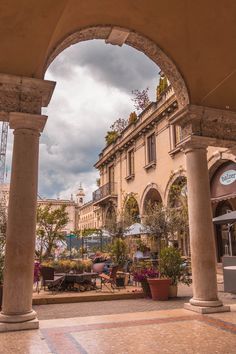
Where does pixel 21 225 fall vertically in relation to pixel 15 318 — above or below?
above

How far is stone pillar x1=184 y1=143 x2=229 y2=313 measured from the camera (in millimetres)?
6508

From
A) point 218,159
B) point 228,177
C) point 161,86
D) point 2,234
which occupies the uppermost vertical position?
point 161,86

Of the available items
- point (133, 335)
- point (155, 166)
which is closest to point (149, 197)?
point (155, 166)

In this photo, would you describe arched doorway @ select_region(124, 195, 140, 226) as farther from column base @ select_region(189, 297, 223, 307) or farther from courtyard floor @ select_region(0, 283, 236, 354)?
courtyard floor @ select_region(0, 283, 236, 354)

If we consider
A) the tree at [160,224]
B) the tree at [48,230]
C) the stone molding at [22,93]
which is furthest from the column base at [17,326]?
the tree at [48,230]

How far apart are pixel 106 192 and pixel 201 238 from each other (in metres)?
21.3

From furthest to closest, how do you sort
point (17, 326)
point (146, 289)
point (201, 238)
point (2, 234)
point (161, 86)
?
point (161, 86) → point (2, 234) → point (146, 289) → point (201, 238) → point (17, 326)

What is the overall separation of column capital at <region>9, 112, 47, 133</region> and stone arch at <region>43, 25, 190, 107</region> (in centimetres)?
93

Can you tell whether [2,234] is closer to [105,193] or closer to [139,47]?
[139,47]

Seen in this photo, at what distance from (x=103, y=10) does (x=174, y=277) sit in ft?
21.4

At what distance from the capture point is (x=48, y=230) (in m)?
20.9

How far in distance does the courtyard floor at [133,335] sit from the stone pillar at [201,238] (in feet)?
1.08

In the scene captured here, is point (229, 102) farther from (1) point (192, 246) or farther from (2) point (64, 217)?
(2) point (64, 217)

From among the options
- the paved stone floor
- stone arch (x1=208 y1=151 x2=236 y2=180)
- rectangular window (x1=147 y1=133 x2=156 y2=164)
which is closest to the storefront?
stone arch (x1=208 y1=151 x2=236 y2=180)
